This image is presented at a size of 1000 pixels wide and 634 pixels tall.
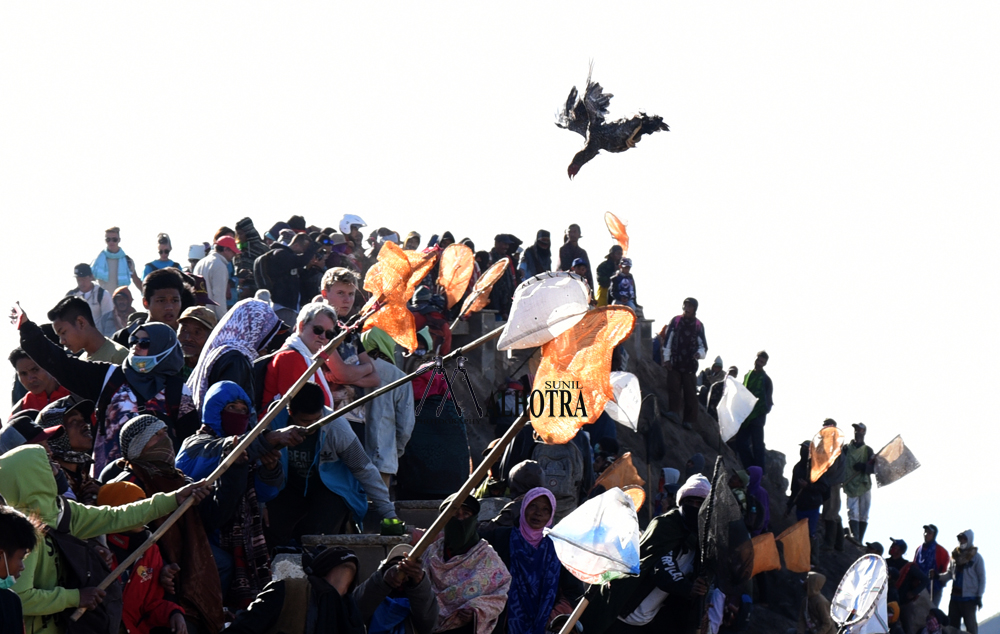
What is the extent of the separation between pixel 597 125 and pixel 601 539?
336 cm

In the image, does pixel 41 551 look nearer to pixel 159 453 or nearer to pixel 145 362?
pixel 159 453

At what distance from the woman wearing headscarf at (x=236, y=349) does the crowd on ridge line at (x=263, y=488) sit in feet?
0.04

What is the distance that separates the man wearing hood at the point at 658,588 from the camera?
7.67 metres

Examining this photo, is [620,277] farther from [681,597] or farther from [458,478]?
[681,597]

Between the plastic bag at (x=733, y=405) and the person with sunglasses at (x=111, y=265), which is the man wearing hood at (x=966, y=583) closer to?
the plastic bag at (x=733, y=405)

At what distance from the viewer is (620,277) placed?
16.4 meters

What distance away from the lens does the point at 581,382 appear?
600 cm

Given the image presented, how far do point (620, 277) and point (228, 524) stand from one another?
34.5 feet

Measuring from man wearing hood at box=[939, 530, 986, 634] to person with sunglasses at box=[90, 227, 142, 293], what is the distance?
431 inches

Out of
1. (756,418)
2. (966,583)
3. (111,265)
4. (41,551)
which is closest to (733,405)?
(756,418)

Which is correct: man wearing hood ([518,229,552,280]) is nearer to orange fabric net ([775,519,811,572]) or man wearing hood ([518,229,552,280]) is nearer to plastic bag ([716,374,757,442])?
plastic bag ([716,374,757,442])

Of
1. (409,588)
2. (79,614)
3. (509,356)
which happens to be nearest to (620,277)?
(509,356)

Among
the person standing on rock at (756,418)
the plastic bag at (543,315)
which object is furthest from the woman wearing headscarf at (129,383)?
the person standing on rock at (756,418)

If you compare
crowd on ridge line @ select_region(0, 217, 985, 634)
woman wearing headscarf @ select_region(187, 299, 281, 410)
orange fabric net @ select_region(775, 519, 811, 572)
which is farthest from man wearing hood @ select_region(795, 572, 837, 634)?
woman wearing headscarf @ select_region(187, 299, 281, 410)
